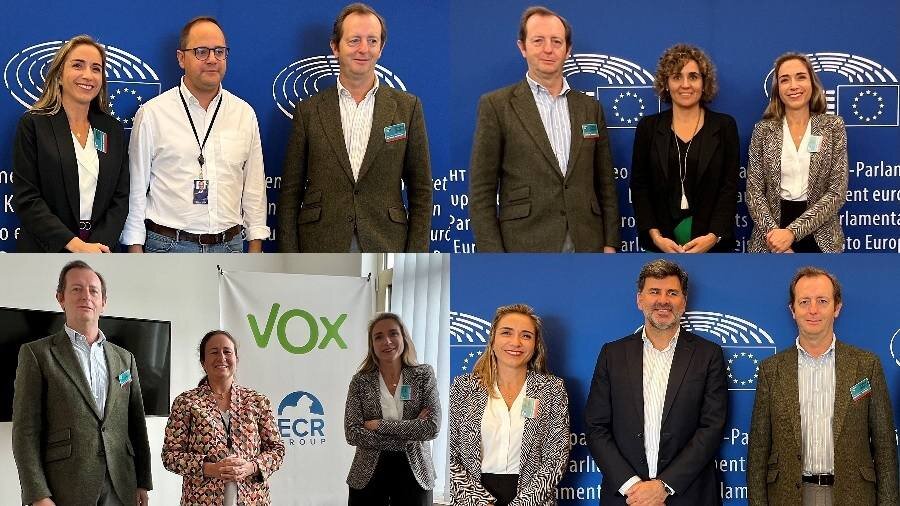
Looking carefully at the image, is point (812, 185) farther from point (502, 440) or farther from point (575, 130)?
point (502, 440)

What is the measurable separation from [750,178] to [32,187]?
3.35m

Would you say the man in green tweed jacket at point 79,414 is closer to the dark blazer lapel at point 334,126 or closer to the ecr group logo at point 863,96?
the dark blazer lapel at point 334,126

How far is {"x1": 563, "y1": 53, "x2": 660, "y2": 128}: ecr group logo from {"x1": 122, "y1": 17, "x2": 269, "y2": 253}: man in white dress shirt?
1723mm

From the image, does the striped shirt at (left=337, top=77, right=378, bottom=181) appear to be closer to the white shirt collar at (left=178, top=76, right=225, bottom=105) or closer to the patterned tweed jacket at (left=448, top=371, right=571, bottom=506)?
the white shirt collar at (left=178, top=76, right=225, bottom=105)

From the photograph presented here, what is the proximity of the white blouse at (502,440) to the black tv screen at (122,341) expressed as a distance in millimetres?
1368

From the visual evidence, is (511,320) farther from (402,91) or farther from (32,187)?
(32,187)

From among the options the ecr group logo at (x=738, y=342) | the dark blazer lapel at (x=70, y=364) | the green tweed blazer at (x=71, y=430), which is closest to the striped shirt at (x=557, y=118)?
the ecr group logo at (x=738, y=342)

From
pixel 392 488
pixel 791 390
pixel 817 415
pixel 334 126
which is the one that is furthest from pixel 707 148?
pixel 392 488

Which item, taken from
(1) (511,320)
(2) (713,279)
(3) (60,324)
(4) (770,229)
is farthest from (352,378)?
(4) (770,229)

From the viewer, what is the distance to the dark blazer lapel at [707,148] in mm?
5906

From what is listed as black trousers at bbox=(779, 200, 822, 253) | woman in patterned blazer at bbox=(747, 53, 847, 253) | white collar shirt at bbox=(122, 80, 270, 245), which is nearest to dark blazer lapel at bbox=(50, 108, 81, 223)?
white collar shirt at bbox=(122, 80, 270, 245)

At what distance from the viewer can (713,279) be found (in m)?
5.61

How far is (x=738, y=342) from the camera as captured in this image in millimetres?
5578

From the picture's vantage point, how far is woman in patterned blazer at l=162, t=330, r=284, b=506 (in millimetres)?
5250
